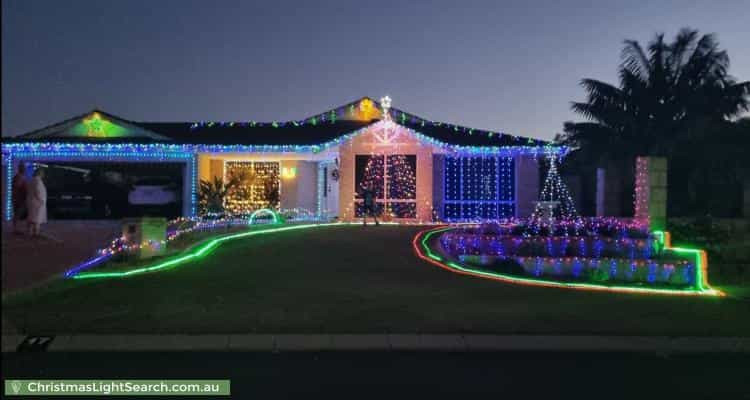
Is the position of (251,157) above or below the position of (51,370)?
above

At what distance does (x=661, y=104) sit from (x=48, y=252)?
857 inches

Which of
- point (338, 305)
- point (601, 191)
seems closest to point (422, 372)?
point (338, 305)

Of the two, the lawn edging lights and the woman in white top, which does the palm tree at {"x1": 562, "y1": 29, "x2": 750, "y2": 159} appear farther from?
the woman in white top

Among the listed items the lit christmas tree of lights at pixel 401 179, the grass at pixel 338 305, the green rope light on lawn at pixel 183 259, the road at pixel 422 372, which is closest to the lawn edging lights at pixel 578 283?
the grass at pixel 338 305

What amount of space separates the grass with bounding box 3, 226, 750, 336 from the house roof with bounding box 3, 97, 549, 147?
9.07m

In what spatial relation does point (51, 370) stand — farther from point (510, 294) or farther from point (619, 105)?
point (619, 105)

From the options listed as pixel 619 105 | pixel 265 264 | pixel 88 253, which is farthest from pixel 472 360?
pixel 619 105

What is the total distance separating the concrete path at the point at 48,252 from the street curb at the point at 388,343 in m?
2.34

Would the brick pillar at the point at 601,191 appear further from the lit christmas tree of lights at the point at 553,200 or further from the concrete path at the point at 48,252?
the concrete path at the point at 48,252

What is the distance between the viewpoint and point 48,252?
12719 mm

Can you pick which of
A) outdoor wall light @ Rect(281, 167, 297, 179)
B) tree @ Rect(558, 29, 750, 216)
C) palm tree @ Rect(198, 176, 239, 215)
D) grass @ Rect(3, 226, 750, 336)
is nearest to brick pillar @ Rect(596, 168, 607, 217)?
tree @ Rect(558, 29, 750, 216)

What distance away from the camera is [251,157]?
22203 mm

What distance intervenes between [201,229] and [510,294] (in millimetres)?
8832

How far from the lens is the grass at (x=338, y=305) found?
805 centimetres
